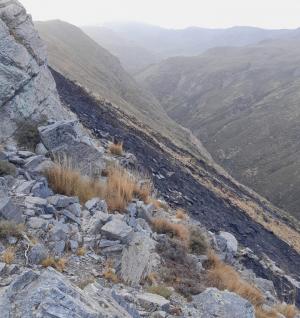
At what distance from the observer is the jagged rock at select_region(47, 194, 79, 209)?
819cm

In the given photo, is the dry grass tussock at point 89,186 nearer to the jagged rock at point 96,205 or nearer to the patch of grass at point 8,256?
the jagged rock at point 96,205

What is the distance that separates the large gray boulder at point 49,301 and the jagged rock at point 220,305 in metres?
1.84

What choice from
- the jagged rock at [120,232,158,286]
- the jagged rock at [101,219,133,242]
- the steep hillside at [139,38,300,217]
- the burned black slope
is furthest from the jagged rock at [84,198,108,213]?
the steep hillside at [139,38,300,217]

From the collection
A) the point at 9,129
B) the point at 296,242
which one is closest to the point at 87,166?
the point at 9,129

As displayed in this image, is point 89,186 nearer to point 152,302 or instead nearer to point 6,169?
point 6,169

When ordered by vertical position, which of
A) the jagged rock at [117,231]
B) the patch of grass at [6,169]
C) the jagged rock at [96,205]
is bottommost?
the jagged rock at [117,231]

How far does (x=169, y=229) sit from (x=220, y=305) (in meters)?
2.51

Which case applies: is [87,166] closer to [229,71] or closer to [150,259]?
[150,259]

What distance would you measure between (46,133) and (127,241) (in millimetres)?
4241

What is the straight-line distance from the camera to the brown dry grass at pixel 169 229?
941cm

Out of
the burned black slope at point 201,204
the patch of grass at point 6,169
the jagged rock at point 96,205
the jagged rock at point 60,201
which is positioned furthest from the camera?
the burned black slope at point 201,204

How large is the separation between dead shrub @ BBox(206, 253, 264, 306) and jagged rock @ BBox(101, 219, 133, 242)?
5.51ft

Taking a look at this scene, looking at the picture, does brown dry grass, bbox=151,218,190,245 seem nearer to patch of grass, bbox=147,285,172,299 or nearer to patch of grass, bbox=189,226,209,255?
patch of grass, bbox=189,226,209,255

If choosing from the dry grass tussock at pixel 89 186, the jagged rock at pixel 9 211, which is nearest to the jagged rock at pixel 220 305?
the dry grass tussock at pixel 89 186
